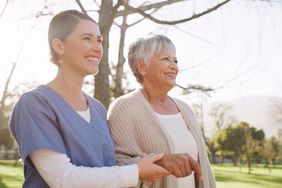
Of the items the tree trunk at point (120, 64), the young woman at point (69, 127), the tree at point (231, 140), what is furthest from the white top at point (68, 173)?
the tree at point (231, 140)

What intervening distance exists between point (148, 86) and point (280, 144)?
132 ft

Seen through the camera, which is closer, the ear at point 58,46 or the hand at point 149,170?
the hand at point 149,170

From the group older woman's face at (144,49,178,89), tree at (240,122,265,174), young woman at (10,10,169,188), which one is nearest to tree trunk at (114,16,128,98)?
older woman's face at (144,49,178,89)

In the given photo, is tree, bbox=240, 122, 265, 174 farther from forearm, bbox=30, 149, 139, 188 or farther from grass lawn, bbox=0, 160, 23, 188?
forearm, bbox=30, 149, 139, 188

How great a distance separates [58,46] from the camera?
167 centimetres

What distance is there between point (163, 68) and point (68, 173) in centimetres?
103

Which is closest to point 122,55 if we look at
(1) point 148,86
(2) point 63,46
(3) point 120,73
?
(3) point 120,73

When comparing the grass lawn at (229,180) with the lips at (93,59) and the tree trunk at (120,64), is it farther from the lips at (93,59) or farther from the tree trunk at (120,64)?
the lips at (93,59)

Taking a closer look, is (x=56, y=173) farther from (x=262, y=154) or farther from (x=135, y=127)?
(x=262, y=154)

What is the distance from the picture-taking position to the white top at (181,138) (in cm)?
227

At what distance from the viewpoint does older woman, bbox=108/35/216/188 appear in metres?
2.20

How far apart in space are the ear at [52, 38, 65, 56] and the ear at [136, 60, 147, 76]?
0.76 metres

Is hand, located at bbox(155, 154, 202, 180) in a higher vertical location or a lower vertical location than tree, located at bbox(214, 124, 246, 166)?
higher

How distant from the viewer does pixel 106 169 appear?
1530 mm
